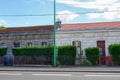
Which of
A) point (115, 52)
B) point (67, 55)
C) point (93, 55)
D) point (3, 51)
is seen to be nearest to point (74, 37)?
point (67, 55)

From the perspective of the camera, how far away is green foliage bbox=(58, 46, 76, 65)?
31922 millimetres

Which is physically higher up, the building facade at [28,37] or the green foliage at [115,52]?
the building facade at [28,37]

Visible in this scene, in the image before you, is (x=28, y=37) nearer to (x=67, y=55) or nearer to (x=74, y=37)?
(x=74, y=37)

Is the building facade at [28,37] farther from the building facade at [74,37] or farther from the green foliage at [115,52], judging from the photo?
the green foliage at [115,52]

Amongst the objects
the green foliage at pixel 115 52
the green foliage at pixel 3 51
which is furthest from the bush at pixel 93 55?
the green foliage at pixel 3 51

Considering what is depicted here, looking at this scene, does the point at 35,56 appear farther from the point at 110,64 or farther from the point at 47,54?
the point at 110,64

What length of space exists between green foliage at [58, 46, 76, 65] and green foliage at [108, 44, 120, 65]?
3869mm

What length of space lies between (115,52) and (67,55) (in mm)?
5052

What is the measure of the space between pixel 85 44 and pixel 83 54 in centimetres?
121

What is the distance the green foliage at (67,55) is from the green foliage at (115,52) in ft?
12.7

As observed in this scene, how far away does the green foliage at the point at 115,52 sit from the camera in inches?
1193

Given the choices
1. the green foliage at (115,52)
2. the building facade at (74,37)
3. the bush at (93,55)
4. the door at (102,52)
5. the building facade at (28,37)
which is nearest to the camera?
the green foliage at (115,52)

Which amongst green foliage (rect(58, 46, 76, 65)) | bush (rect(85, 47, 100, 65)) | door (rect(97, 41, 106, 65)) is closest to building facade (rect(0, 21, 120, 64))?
door (rect(97, 41, 106, 65))

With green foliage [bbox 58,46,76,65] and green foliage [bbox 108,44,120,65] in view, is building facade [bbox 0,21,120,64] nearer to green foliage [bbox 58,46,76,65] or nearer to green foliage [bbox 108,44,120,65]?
green foliage [bbox 108,44,120,65]
